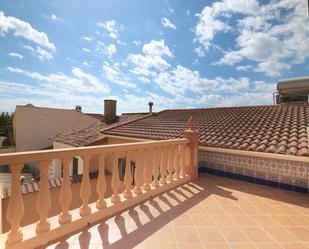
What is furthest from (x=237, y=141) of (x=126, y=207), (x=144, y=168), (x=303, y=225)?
(x=126, y=207)

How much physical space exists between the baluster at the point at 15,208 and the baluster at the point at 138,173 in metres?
1.81

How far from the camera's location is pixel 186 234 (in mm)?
2543

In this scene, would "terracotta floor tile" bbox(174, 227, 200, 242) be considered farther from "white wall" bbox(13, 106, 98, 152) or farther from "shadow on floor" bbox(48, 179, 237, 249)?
"white wall" bbox(13, 106, 98, 152)

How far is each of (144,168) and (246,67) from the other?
1092cm

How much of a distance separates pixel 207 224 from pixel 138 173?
1.47 m

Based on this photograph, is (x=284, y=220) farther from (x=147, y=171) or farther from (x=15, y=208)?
(x=15, y=208)

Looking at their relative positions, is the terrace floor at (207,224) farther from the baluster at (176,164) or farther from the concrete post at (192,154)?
the concrete post at (192,154)

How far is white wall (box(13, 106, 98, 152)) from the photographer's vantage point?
20172mm

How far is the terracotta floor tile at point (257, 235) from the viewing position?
2434mm

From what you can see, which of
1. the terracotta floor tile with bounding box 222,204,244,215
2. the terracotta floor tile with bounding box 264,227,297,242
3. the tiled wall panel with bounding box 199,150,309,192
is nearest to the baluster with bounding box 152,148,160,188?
the terracotta floor tile with bounding box 222,204,244,215

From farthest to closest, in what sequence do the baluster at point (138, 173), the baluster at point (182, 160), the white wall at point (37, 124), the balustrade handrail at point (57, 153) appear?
the white wall at point (37, 124), the baluster at point (182, 160), the baluster at point (138, 173), the balustrade handrail at point (57, 153)

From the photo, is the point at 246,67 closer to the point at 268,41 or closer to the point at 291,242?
the point at 268,41

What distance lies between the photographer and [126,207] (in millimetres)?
3199

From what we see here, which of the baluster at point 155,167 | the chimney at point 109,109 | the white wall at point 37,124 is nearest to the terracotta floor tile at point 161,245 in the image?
the baluster at point 155,167
